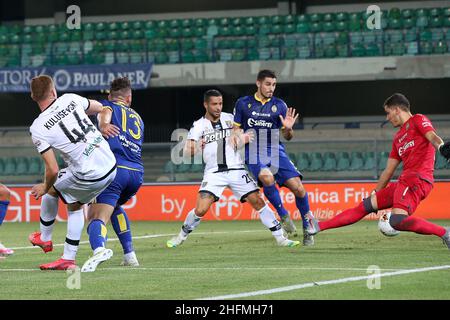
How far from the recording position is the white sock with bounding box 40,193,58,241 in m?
10.9

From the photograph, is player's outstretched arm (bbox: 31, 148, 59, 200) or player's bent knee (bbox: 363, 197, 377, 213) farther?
player's bent knee (bbox: 363, 197, 377, 213)

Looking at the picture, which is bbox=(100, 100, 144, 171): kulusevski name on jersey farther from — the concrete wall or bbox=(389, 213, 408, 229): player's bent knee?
the concrete wall

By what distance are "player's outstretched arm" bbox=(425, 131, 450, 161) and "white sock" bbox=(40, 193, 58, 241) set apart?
417cm

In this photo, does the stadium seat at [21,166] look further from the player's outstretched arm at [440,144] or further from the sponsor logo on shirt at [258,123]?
the player's outstretched arm at [440,144]

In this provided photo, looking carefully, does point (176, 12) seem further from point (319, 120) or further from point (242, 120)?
point (242, 120)

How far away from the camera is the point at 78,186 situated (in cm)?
1016

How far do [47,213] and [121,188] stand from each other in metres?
0.97

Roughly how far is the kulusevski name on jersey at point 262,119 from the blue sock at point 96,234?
172 inches

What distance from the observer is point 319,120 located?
32906 mm

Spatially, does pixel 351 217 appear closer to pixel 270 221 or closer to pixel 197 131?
pixel 270 221

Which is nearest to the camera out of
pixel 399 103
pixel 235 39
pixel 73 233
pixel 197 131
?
pixel 73 233

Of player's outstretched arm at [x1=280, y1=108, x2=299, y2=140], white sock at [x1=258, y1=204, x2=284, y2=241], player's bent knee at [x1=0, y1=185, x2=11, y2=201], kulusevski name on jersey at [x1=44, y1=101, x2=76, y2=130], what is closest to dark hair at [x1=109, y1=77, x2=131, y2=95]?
kulusevski name on jersey at [x1=44, y1=101, x2=76, y2=130]

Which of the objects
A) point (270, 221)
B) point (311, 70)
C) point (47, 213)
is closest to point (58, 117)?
point (47, 213)
